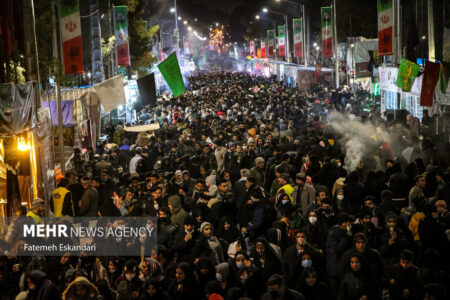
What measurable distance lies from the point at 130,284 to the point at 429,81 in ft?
46.6

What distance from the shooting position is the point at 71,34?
60.6 ft

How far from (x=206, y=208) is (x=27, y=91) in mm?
3943

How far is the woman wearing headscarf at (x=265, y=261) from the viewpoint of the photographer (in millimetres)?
8031

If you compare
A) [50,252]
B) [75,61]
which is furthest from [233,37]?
[50,252]

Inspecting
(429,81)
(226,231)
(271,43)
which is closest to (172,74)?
(429,81)

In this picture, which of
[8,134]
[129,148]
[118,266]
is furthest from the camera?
[129,148]

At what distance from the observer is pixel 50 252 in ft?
27.9

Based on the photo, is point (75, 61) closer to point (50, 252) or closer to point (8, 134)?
point (8, 134)

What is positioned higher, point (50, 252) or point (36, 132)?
point (36, 132)

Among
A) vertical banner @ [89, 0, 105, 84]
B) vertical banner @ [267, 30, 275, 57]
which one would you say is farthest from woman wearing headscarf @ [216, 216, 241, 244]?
vertical banner @ [267, 30, 275, 57]

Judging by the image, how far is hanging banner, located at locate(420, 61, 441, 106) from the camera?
63.5 ft

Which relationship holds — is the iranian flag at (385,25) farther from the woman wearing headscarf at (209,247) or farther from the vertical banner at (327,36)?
the woman wearing headscarf at (209,247)

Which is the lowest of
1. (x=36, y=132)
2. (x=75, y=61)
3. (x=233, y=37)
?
(x=36, y=132)

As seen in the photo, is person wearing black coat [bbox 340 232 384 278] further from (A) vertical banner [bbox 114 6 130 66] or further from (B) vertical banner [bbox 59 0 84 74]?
(A) vertical banner [bbox 114 6 130 66]
